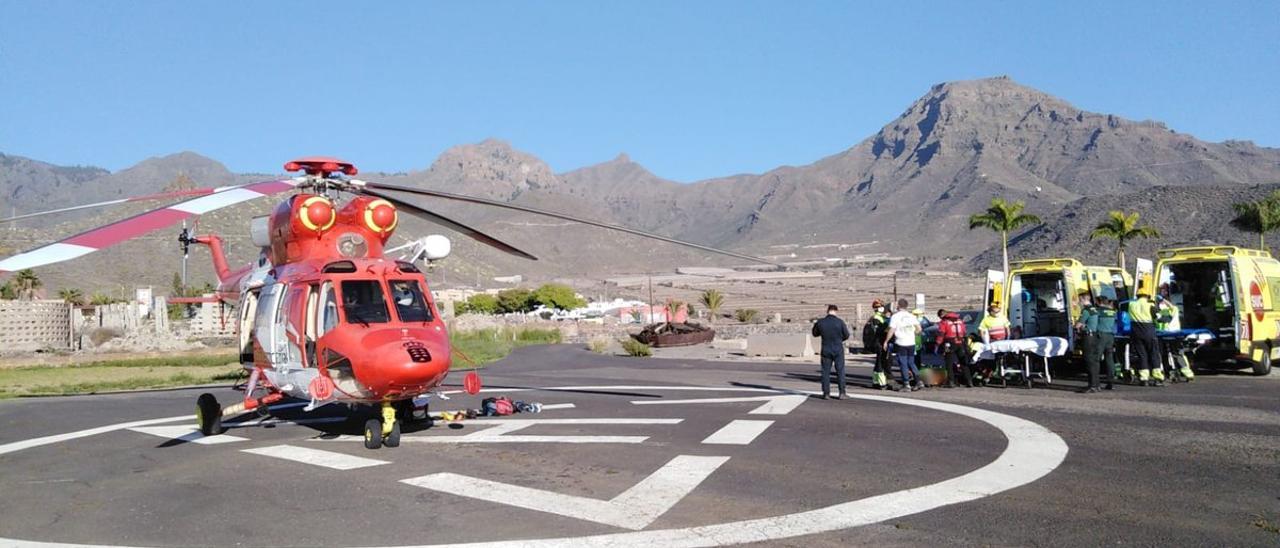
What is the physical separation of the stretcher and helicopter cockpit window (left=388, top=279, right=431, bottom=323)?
33.8ft

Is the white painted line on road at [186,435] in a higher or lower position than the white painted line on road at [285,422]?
lower

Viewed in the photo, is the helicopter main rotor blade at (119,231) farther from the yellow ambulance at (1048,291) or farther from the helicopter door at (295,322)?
the yellow ambulance at (1048,291)

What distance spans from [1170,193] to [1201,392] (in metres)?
108

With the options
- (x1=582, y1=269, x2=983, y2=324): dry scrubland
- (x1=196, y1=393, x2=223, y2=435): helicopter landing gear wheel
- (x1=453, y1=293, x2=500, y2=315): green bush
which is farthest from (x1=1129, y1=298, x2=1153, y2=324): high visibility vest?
(x1=453, y1=293, x2=500, y2=315): green bush

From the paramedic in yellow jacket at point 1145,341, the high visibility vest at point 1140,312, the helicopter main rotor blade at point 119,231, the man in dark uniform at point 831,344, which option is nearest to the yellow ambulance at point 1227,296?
the paramedic in yellow jacket at point 1145,341

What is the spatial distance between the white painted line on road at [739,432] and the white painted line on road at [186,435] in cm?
622

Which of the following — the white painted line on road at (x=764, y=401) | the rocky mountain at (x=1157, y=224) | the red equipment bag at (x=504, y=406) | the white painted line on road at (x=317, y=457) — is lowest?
the white painted line on road at (x=317, y=457)

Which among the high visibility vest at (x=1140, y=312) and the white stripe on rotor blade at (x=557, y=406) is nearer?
the white stripe on rotor blade at (x=557, y=406)

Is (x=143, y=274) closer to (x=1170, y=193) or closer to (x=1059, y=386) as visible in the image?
(x=1059, y=386)

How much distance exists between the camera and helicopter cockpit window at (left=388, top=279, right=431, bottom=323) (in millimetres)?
11562

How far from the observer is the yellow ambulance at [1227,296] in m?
18.1

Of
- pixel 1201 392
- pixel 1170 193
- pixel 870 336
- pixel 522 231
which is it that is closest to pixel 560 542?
pixel 870 336

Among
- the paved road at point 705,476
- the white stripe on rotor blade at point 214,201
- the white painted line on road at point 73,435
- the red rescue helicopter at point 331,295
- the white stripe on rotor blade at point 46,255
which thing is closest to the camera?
the paved road at point 705,476

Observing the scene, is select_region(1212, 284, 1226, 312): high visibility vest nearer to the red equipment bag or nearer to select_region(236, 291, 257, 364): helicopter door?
the red equipment bag
